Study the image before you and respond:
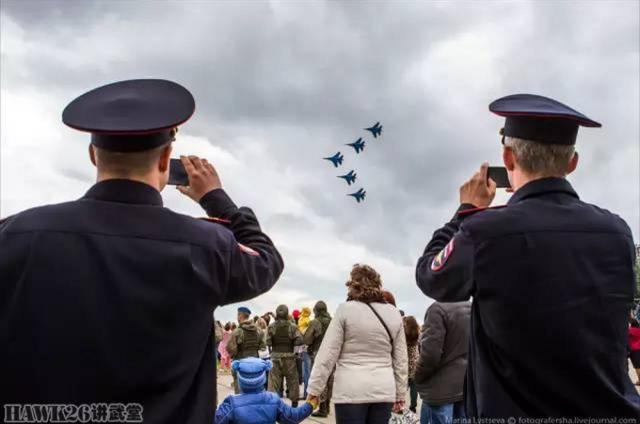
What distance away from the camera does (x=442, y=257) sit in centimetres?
276

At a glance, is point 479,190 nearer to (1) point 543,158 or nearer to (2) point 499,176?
(2) point 499,176

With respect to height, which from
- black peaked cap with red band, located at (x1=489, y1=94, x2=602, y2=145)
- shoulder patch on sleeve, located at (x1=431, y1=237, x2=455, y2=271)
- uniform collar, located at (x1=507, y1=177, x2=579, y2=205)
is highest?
black peaked cap with red band, located at (x1=489, y1=94, x2=602, y2=145)

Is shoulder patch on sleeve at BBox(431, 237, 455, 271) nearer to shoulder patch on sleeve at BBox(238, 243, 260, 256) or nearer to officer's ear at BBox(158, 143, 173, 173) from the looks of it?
shoulder patch on sleeve at BBox(238, 243, 260, 256)

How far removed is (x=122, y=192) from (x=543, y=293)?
1503mm

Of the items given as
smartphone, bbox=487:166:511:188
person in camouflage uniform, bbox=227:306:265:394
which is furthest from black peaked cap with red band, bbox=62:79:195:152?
person in camouflage uniform, bbox=227:306:265:394

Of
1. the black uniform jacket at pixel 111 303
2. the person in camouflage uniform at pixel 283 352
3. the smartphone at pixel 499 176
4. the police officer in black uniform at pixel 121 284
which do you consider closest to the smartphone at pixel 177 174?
the police officer in black uniform at pixel 121 284

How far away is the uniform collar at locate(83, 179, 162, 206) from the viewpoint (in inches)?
96.6

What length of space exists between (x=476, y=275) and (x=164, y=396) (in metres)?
1.17

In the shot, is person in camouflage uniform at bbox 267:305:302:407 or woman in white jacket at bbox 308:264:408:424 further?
person in camouflage uniform at bbox 267:305:302:407

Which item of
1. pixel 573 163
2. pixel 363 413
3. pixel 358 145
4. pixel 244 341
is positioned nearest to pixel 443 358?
pixel 363 413

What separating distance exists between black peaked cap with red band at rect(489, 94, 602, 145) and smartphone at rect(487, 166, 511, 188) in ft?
0.53

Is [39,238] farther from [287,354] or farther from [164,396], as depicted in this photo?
[287,354]

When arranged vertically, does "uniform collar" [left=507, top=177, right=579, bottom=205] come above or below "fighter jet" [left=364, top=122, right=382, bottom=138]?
below

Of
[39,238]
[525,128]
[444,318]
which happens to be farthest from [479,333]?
[444,318]
